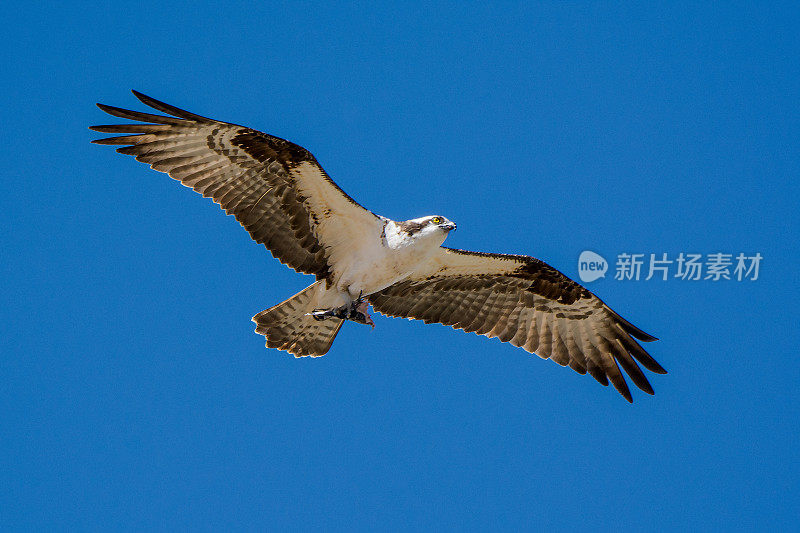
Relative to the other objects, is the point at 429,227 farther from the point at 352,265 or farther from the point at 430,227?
the point at 352,265

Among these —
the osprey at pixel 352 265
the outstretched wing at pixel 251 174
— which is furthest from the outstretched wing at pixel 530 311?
the outstretched wing at pixel 251 174

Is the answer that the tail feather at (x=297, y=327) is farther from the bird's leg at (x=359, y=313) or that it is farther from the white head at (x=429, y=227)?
the white head at (x=429, y=227)

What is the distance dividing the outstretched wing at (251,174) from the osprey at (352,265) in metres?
0.01

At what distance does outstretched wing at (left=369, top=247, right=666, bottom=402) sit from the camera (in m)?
14.2

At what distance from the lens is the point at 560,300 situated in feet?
47.6

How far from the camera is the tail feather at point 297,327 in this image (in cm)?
1347

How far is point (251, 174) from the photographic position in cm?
1296

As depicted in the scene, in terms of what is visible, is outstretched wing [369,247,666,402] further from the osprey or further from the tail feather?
the tail feather

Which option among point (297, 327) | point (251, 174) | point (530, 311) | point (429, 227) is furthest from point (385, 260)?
point (530, 311)

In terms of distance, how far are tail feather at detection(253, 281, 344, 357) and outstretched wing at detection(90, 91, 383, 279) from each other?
0.67 m

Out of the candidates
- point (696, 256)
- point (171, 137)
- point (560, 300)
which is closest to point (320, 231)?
point (171, 137)

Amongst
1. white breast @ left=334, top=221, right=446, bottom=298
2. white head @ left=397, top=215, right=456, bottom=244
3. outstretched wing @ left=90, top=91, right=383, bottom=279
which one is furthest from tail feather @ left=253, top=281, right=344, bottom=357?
white head @ left=397, top=215, right=456, bottom=244

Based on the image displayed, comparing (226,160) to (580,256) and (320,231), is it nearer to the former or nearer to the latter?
(320,231)

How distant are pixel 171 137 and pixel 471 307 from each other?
453 cm
